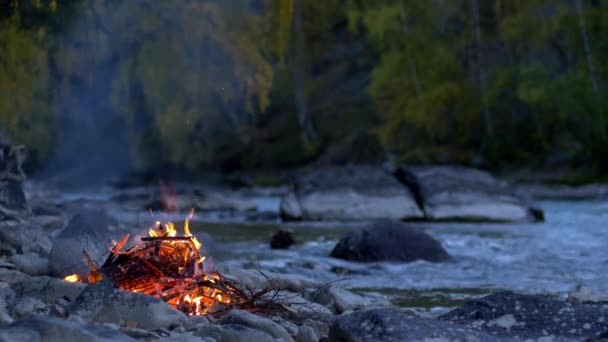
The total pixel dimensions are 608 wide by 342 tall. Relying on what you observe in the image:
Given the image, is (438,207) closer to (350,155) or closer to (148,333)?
(148,333)

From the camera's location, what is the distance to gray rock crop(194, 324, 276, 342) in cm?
440

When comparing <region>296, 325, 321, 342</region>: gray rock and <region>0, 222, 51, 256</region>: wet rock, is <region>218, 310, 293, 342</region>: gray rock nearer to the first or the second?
<region>296, 325, 321, 342</region>: gray rock

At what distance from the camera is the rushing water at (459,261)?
7965 millimetres

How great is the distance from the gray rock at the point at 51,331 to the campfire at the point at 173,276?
3.56ft

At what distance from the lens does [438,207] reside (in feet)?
52.2

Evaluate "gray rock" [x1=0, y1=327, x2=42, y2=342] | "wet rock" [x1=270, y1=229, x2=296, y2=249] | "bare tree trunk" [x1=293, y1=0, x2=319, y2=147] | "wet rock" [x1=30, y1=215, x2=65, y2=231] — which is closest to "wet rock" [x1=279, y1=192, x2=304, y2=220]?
"wet rock" [x1=270, y1=229, x2=296, y2=249]

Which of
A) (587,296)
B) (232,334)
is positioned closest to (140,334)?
(232,334)

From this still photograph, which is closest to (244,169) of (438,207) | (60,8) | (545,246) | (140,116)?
(140,116)

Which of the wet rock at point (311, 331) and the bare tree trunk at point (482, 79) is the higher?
the wet rock at point (311, 331)

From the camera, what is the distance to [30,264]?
6.67 m

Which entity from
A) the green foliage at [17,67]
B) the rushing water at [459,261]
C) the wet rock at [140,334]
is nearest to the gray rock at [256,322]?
the wet rock at [140,334]

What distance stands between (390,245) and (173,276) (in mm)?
5073

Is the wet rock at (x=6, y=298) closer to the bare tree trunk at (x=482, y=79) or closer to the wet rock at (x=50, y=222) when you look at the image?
the wet rock at (x=50, y=222)

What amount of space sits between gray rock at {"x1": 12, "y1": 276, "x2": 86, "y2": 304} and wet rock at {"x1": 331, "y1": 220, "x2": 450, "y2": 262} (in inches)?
200
